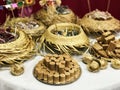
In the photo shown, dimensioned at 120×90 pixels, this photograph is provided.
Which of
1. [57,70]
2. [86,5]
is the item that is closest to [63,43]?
[57,70]

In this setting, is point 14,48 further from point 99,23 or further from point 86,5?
point 86,5

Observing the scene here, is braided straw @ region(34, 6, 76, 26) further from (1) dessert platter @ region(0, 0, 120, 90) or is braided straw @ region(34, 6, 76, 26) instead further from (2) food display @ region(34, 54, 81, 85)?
(2) food display @ region(34, 54, 81, 85)

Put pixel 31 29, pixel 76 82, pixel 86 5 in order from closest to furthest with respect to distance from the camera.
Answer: pixel 76 82, pixel 31 29, pixel 86 5

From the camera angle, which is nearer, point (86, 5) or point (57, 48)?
point (57, 48)

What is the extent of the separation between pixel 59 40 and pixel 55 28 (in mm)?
140

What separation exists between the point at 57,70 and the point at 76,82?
0.09 metres

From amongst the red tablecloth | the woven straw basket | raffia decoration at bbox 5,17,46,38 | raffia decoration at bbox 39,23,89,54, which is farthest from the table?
the red tablecloth

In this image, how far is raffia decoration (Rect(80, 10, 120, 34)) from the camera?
4.43 feet

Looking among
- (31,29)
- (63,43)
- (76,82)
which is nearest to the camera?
(76,82)

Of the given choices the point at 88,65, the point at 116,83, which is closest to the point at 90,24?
the point at 88,65

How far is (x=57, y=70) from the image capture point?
1046mm

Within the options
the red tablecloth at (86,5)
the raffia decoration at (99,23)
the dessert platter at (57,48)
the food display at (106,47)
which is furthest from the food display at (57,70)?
the red tablecloth at (86,5)

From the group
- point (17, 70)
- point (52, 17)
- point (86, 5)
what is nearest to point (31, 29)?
point (52, 17)

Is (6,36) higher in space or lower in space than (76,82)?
higher
